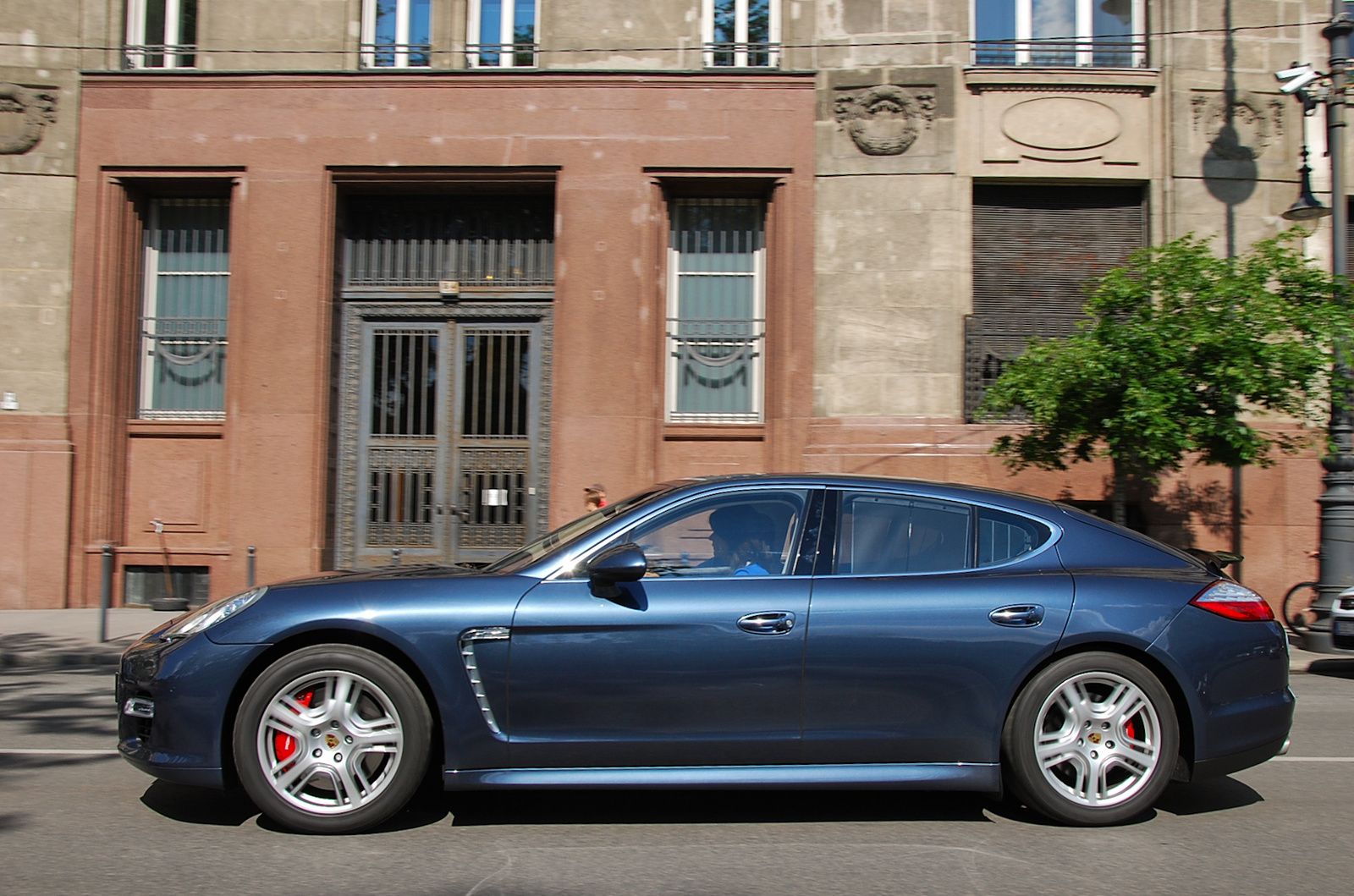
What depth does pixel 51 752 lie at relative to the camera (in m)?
5.83

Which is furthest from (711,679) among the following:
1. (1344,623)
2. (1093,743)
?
(1344,623)

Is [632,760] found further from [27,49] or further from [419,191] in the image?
[27,49]

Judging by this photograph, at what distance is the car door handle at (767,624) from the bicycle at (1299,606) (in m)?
8.75

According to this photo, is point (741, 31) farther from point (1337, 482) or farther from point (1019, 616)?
point (1019, 616)

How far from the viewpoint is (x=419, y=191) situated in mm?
13516

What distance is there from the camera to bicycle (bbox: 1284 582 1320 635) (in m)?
11.2

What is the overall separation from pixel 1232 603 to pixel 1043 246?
31.0 ft

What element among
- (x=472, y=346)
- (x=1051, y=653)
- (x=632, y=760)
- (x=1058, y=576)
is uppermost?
(x=472, y=346)

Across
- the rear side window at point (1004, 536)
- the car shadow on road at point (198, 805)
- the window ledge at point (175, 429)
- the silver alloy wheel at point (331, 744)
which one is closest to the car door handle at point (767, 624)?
the rear side window at point (1004, 536)

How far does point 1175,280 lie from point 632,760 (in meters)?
7.86

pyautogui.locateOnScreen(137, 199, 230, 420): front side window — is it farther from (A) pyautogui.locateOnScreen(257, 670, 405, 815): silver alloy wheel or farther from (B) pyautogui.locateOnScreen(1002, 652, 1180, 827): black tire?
(B) pyautogui.locateOnScreen(1002, 652, 1180, 827): black tire

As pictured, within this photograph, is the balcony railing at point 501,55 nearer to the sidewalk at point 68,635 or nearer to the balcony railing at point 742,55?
the balcony railing at point 742,55

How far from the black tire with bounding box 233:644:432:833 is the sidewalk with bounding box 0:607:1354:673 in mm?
6032

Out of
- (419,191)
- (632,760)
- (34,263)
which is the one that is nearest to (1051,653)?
(632,760)
